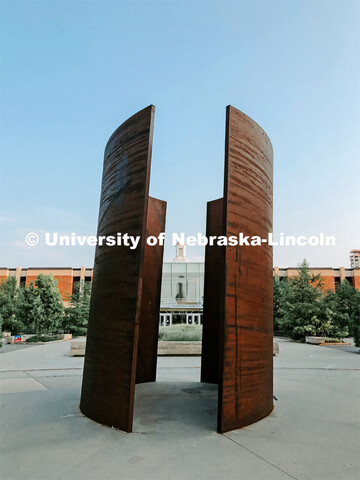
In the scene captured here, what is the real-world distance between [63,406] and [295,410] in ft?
10.2

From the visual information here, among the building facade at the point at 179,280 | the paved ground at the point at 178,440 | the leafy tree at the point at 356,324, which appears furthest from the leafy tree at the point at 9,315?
the leafy tree at the point at 356,324

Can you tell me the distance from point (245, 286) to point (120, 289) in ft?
4.72

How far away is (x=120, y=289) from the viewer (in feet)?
12.9

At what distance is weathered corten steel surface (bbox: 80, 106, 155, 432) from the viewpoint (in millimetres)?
3627

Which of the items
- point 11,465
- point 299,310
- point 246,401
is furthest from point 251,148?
point 299,310

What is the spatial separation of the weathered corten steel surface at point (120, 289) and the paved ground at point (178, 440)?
0.95ft

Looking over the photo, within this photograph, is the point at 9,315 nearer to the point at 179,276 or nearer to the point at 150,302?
the point at 179,276

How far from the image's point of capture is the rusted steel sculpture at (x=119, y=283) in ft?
11.9

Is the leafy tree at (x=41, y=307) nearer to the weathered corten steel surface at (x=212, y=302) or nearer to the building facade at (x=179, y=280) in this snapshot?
the building facade at (x=179, y=280)

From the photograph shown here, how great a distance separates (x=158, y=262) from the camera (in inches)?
270

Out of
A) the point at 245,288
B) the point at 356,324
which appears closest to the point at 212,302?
the point at 245,288

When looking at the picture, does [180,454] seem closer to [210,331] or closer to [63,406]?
[63,406]

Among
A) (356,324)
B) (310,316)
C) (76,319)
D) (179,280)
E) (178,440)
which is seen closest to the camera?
(178,440)

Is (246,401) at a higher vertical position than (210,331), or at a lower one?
lower
